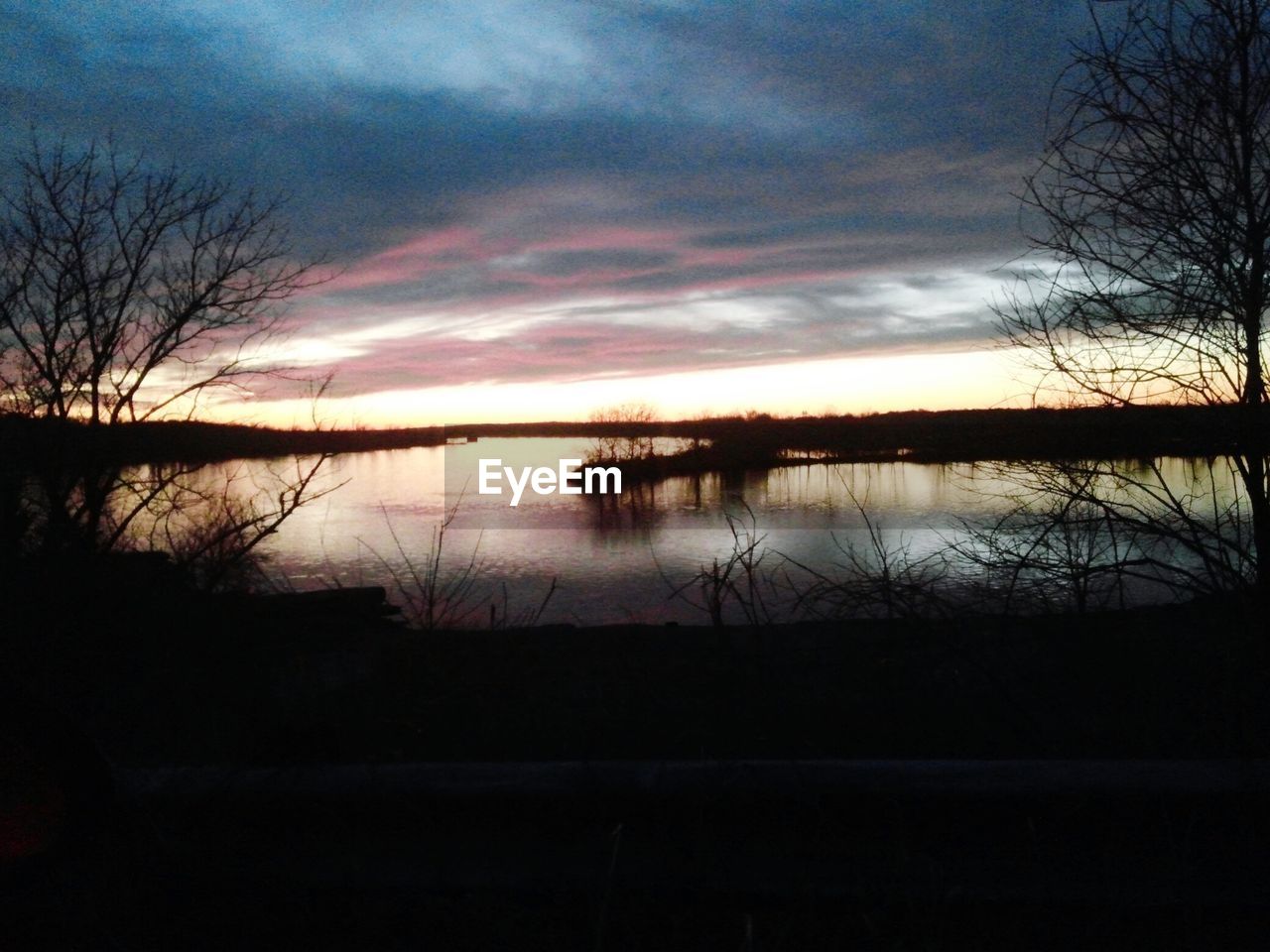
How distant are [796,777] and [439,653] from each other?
3.70m

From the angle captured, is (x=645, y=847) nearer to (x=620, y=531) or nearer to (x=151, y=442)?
(x=151, y=442)

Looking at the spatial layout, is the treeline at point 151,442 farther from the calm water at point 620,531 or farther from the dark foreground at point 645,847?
the dark foreground at point 645,847

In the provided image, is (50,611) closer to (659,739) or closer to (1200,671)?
(659,739)

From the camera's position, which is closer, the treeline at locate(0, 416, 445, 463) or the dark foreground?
the dark foreground

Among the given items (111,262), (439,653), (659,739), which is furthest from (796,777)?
(111,262)

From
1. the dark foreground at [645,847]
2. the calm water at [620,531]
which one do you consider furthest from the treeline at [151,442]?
the dark foreground at [645,847]

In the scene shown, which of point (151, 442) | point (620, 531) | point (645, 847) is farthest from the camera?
point (620, 531)

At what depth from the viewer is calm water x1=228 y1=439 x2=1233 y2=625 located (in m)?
9.84

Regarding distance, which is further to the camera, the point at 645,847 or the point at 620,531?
the point at 620,531

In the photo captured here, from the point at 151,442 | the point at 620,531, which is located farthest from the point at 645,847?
the point at 620,531

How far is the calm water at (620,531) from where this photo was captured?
984 centimetres

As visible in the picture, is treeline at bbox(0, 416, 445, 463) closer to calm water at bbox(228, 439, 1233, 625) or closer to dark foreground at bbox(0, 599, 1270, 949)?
calm water at bbox(228, 439, 1233, 625)

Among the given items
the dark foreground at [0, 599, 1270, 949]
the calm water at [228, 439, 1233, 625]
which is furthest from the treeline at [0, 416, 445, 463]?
the dark foreground at [0, 599, 1270, 949]

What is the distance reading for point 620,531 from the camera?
874 inches
